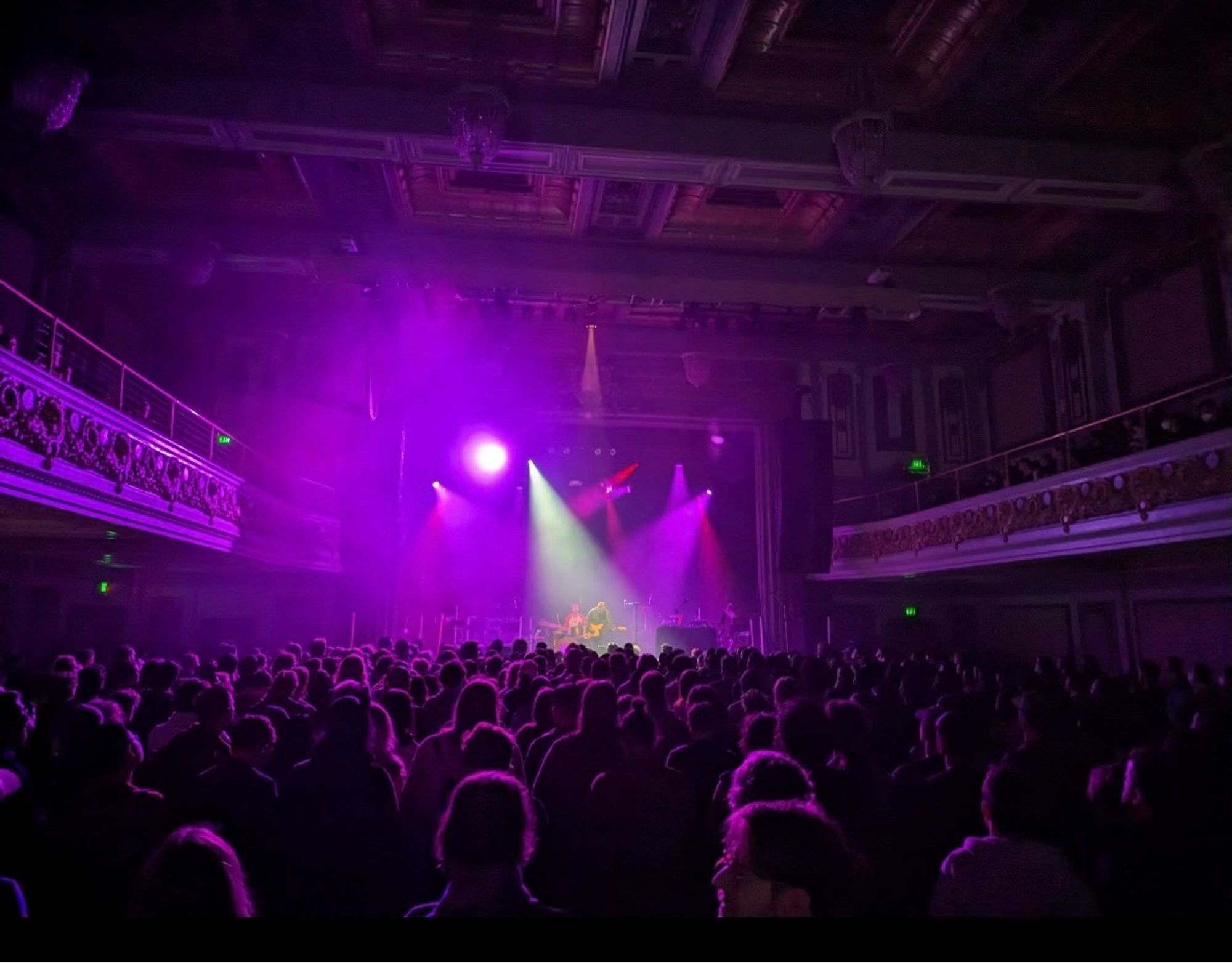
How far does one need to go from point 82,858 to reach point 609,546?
75.0 ft

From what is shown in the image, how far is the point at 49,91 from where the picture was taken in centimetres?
800

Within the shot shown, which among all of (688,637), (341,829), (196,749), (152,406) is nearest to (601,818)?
Answer: (341,829)

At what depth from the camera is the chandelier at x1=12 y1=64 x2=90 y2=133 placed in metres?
7.93

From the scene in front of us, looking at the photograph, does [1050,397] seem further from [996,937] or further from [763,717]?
[996,937]

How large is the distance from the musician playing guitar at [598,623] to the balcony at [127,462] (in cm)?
754

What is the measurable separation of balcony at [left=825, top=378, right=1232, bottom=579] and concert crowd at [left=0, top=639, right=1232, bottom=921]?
4.76m

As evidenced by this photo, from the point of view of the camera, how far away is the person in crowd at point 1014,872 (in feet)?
9.27

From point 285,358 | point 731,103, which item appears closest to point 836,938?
point 731,103

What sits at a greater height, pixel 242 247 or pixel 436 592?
pixel 242 247

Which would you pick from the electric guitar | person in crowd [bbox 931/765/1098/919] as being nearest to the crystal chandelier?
person in crowd [bbox 931/765/1098/919]

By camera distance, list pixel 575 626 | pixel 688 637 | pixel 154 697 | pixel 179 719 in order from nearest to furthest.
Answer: pixel 179 719, pixel 154 697, pixel 688 637, pixel 575 626

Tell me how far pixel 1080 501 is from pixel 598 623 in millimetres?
14484

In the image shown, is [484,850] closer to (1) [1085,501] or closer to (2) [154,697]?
(2) [154,697]

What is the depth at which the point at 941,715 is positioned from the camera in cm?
434
